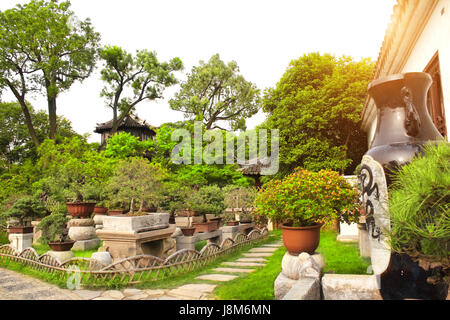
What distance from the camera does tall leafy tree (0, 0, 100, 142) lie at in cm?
1799

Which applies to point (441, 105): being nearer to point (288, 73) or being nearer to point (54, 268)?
point (54, 268)

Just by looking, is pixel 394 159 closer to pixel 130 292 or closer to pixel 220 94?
pixel 130 292

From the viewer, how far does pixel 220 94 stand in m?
25.3

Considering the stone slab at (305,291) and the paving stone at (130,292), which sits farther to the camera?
the paving stone at (130,292)

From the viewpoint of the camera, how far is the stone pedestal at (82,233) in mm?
8766

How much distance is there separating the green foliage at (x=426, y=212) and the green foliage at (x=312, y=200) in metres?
1.97

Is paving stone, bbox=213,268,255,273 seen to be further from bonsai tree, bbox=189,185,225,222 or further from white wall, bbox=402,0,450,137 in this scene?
white wall, bbox=402,0,450,137

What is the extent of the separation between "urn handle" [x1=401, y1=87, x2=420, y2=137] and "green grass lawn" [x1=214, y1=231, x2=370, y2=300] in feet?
7.56

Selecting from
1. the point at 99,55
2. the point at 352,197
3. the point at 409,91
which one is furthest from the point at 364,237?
the point at 99,55

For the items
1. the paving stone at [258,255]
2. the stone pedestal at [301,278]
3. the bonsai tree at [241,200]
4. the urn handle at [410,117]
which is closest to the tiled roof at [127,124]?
the bonsai tree at [241,200]

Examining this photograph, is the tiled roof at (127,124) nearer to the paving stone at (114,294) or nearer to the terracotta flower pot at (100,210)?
the terracotta flower pot at (100,210)

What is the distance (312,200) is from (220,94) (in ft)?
72.3

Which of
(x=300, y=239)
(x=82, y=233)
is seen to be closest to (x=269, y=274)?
(x=300, y=239)

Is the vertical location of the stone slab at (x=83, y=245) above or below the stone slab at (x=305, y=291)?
below
